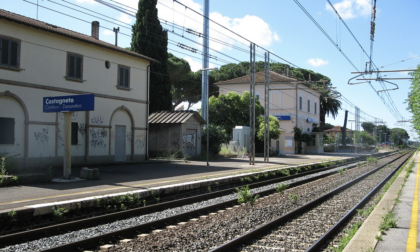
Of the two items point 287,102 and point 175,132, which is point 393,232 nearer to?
point 175,132

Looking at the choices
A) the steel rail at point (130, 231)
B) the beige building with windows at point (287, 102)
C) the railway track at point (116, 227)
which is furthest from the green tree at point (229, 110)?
the steel rail at point (130, 231)

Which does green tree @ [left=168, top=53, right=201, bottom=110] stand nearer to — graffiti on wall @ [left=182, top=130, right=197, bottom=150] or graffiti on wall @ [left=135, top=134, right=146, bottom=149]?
graffiti on wall @ [left=182, top=130, right=197, bottom=150]

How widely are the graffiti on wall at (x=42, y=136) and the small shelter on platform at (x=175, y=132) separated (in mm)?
10295

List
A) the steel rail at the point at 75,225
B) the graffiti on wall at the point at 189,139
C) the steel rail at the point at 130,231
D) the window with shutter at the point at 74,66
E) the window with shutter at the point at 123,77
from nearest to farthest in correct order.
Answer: the steel rail at the point at 130,231 → the steel rail at the point at 75,225 → the window with shutter at the point at 74,66 → the window with shutter at the point at 123,77 → the graffiti on wall at the point at 189,139

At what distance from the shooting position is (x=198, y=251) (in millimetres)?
6324

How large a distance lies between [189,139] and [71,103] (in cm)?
1503

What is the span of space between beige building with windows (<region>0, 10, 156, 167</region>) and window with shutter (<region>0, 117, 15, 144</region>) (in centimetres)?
4

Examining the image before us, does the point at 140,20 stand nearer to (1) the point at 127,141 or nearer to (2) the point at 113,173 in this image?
(1) the point at 127,141

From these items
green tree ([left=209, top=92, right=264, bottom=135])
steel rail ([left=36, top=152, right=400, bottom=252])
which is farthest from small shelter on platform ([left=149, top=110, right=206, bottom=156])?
steel rail ([left=36, top=152, right=400, bottom=252])

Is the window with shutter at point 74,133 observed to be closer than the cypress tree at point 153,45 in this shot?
Yes

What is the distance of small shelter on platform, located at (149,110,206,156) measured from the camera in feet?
89.7

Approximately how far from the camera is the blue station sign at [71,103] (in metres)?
13.5

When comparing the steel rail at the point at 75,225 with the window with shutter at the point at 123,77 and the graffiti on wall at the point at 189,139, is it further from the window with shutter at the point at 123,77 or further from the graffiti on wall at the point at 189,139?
the graffiti on wall at the point at 189,139

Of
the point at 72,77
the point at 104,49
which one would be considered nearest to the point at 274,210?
the point at 72,77
